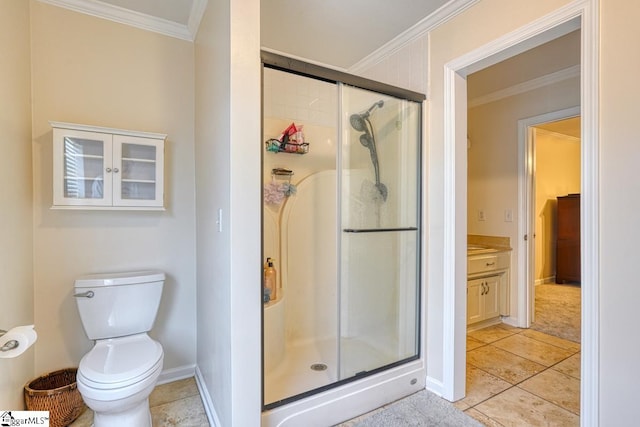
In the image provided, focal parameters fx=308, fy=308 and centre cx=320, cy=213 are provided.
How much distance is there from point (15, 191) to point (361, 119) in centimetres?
202

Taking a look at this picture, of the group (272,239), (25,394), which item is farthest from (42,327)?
(272,239)

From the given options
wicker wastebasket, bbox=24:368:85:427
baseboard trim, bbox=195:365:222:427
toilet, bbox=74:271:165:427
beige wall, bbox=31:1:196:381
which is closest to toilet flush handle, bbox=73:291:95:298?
toilet, bbox=74:271:165:427

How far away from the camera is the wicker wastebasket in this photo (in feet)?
5.40

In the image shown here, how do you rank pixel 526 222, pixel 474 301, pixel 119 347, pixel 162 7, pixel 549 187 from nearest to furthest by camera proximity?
pixel 119 347
pixel 162 7
pixel 474 301
pixel 526 222
pixel 549 187

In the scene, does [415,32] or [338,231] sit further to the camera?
[415,32]

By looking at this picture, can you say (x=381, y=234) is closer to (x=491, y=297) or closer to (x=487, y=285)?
(x=487, y=285)

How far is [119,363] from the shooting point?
5.16 feet

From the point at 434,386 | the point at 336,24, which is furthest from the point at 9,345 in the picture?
the point at 336,24

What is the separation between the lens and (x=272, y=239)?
2.48 metres

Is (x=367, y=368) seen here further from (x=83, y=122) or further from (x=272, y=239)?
(x=83, y=122)

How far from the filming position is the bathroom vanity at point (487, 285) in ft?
10.0

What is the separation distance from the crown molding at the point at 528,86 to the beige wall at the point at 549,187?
195 centimetres

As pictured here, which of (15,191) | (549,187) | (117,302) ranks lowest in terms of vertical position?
(117,302)

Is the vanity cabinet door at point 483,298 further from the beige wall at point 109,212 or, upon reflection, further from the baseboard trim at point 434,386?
the beige wall at point 109,212
